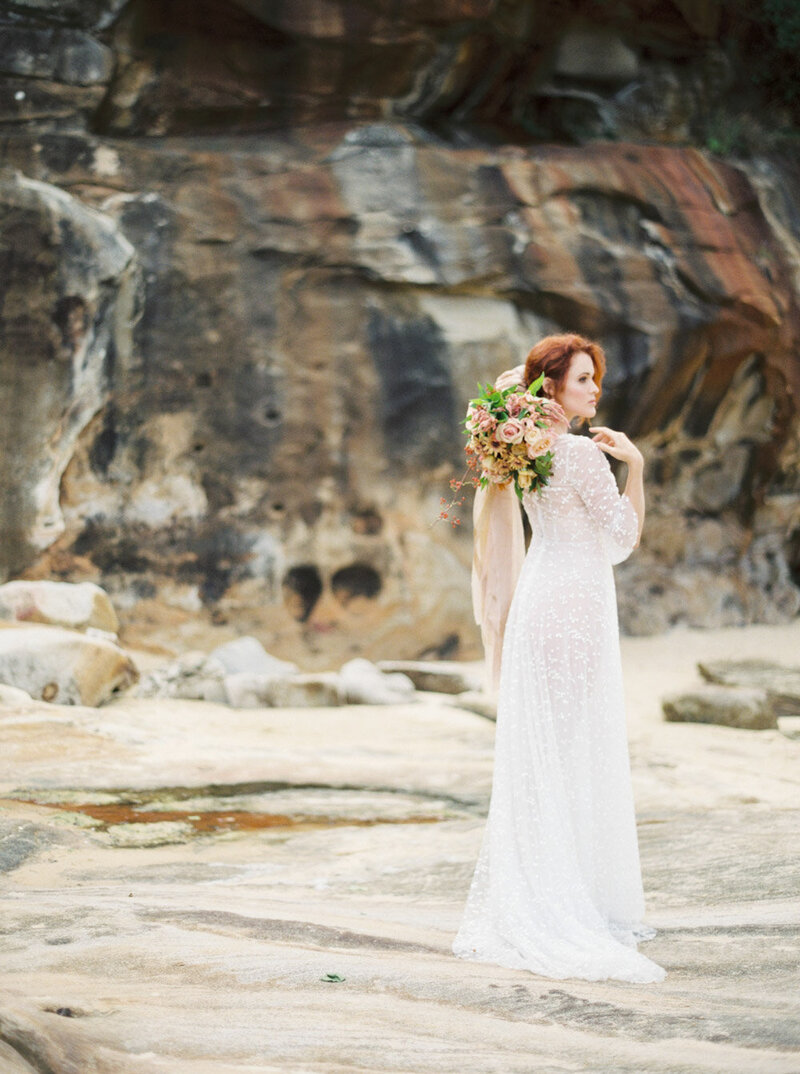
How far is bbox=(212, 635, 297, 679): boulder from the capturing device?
9938 millimetres

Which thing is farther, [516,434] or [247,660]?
[247,660]

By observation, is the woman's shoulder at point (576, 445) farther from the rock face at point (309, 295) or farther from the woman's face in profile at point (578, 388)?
the rock face at point (309, 295)

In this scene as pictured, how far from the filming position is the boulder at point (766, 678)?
9578 millimetres

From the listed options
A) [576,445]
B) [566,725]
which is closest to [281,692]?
[566,725]

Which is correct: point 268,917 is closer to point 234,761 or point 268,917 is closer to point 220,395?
point 234,761

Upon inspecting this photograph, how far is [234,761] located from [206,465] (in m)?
5.21

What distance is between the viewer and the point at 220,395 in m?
11.5

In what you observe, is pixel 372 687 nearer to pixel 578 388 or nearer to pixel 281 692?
pixel 281 692

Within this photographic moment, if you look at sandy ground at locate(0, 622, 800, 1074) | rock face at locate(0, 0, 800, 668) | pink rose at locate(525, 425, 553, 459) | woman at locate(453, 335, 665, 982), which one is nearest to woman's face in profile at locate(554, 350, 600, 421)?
woman at locate(453, 335, 665, 982)

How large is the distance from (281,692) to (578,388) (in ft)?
18.2

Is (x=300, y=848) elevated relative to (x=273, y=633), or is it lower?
elevated

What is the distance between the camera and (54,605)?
367 inches

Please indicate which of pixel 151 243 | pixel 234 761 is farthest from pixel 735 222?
pixel 234 761

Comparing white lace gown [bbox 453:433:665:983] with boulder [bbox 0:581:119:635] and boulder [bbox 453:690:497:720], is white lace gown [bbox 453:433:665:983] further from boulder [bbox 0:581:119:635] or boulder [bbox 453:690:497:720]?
boulder [bbox 0:581:119:635]
